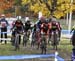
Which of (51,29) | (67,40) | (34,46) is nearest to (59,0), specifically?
(51,29)

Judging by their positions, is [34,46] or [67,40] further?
[67,40]

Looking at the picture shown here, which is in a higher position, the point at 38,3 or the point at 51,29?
the point at 38,3

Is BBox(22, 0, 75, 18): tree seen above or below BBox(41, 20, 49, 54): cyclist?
above

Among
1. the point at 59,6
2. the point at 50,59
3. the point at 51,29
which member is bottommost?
the point at 50,59

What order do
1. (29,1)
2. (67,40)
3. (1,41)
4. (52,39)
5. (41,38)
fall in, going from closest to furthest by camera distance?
(41,38) < (52,39) < (29,1) < (1,41) < (67,40)

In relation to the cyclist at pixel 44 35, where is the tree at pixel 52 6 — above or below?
above

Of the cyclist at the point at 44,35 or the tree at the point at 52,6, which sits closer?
the cyclist at the point at 44,35

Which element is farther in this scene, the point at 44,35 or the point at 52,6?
the point at 52,6

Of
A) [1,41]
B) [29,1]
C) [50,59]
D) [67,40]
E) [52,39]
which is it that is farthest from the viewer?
[67,40]

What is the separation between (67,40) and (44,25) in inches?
312

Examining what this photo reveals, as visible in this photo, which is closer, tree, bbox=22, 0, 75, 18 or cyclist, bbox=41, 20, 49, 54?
cyclist, bbox=41, 20, 49, 54

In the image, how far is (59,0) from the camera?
19438mm

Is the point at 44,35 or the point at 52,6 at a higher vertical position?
the point at 52,6

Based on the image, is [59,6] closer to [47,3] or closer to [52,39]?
[47,3]
